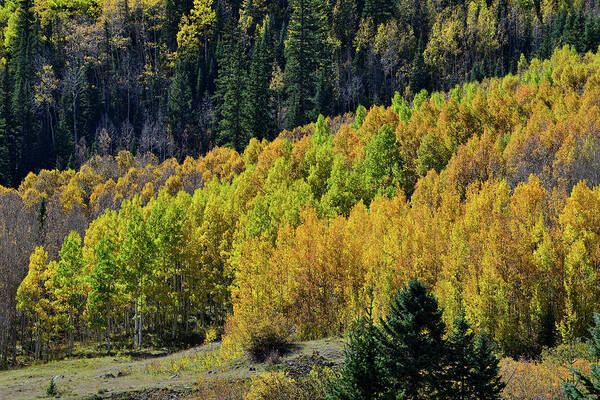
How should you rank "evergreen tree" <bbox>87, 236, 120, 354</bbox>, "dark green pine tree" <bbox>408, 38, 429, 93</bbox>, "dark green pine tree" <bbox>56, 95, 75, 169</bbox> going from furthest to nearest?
1. "dark green pine tree" <bbox>408, 38, 429, 93</bbox>
2. "dark green pine tree" <bbox>56, 95, 75, 169</bbox>
3. "evergreen tree" <bbox>87, 236, 120, 354</bbox>

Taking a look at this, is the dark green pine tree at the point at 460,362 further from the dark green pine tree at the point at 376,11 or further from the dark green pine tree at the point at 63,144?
the dark green pine tree at the point at 376,11

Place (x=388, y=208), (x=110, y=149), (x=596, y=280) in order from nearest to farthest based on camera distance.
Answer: (x=596, y=280) → (x=388, y=208) → (x=110, y=149)

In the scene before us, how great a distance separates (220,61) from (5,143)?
1741 inches

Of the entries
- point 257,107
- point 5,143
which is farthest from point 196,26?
point 5,143

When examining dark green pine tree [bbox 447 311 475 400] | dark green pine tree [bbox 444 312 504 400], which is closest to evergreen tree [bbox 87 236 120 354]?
dark green pine tree [bbox 444 312 504 400]

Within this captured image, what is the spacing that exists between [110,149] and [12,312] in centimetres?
5472

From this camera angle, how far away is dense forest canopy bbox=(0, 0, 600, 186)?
9862cm

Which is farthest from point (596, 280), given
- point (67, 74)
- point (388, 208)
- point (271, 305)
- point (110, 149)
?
point (67, 74)

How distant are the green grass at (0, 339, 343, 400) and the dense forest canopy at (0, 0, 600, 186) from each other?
57657 millimetres

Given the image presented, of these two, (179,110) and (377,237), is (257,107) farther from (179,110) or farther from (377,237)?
(377,237)

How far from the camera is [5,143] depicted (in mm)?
97375

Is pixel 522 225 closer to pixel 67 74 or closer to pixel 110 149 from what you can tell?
pixel 110 149

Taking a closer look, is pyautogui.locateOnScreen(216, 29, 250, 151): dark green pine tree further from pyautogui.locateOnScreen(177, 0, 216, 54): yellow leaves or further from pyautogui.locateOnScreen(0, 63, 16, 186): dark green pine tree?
pyautogui.locateOnScreen(0, 63, 16, 186): dark green pine tree

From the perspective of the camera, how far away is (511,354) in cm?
3441
